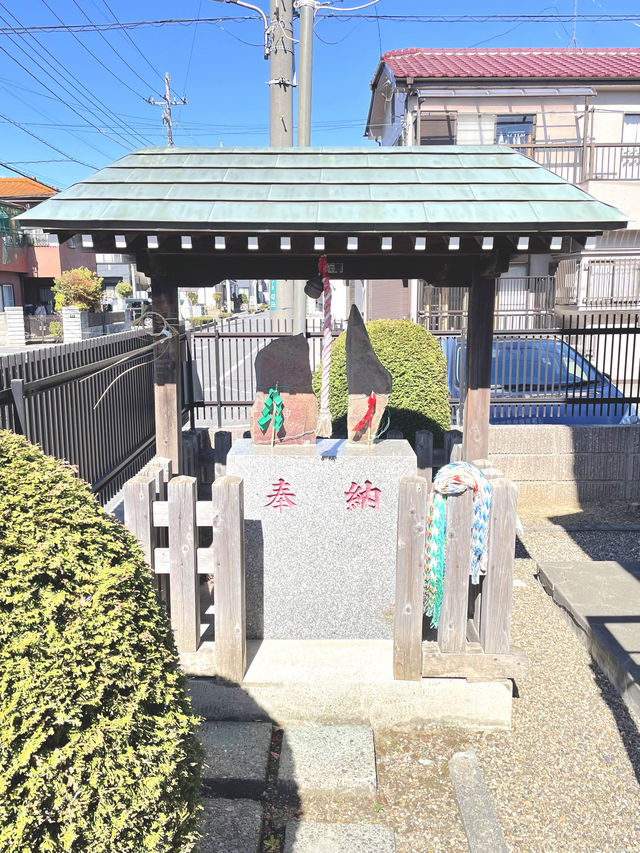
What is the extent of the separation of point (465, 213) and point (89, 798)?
3.85 meters

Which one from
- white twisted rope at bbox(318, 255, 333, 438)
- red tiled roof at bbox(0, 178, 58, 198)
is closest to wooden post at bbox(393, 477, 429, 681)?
white twisted rope at bbox(318, 255, 333, 438)

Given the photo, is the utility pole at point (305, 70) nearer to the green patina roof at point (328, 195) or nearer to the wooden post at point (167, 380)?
the green patina roof at point (328, 195)

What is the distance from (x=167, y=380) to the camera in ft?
17.4

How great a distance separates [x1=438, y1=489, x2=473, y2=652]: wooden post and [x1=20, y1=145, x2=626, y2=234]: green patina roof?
1.82 meters

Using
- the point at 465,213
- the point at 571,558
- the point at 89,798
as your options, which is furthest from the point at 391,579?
the point at 571,558

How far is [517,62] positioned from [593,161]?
4.04 meters

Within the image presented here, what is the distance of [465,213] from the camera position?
438 centimetres

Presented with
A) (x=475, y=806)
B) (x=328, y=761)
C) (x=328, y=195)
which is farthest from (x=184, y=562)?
(x=328, y=195)

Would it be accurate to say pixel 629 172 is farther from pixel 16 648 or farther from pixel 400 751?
pixel 16 648

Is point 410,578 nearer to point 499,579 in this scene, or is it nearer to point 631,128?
point 499,579

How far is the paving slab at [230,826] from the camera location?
9.23 feet

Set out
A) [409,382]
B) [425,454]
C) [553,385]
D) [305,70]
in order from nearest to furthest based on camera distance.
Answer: [425,454]
[409,382]
[553,385]
[305,70]

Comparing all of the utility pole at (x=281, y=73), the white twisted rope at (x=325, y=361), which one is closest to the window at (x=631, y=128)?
the utility pole at (x=281, y=73)

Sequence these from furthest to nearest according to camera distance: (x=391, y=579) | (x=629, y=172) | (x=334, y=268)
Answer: (x=629, y=172), (x=334, y=268), (x=391, y=579)
